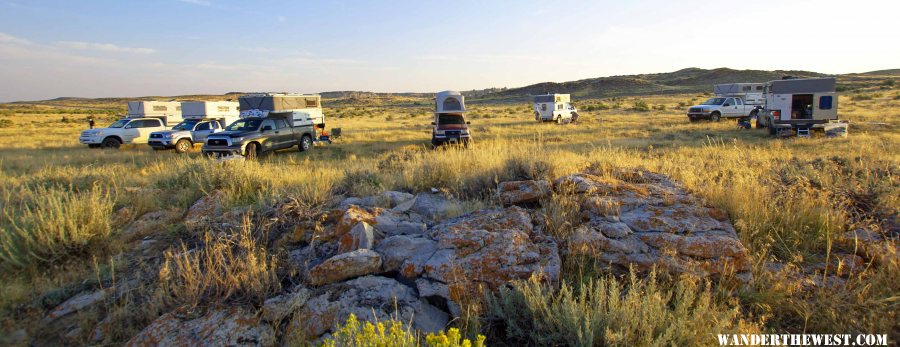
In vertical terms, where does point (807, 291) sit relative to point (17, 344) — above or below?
above

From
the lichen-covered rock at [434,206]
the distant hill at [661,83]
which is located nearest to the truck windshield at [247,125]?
the lichen-covered rock at [434,206]

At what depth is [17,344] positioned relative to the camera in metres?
3.21

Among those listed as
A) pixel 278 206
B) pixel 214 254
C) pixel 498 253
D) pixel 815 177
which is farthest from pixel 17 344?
pixel 815 177

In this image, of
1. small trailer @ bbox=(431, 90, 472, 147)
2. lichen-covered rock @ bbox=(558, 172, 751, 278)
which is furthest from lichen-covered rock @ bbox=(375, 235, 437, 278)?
→ small trailer @ bbox=(431, 90, 472, 147)

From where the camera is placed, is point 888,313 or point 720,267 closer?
point 888,313

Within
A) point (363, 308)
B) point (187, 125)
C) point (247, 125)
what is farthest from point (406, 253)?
point (187, 125)

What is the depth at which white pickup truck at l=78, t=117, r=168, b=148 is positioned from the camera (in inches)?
798

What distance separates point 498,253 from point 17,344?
11.8ft

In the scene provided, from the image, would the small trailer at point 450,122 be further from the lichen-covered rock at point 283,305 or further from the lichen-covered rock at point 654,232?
the lichen-covered rock at point 283,305

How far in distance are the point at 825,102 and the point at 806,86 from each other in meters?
0.90

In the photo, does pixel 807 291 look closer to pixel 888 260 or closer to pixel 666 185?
pixel 888 260

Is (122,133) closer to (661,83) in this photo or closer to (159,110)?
(159,110)

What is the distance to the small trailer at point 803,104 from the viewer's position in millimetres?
17078

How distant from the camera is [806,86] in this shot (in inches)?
687
